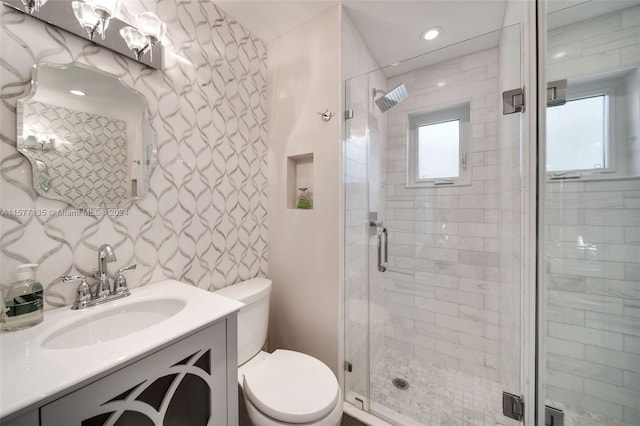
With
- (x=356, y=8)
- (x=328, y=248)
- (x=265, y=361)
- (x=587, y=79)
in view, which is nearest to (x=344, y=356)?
(x=265, y=361)

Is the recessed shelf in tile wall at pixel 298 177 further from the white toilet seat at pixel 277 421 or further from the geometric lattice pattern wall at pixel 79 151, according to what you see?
the white toilet seat at pixel 277 421

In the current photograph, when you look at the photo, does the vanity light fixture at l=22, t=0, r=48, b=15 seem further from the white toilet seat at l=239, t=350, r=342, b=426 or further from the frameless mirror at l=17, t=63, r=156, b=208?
the white toilet seat at l=239, t=350, r=342, b=426

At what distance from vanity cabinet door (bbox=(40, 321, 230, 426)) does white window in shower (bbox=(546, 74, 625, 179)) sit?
1.67 meters

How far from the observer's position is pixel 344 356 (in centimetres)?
150

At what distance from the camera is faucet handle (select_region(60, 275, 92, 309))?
0.90m

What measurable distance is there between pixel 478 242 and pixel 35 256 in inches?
92.8

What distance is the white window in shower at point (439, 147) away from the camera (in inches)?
69.8

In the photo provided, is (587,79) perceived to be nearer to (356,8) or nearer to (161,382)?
(356,8)

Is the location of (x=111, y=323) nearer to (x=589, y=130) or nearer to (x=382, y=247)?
(x=382, y=247)

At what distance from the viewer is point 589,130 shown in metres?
1.19

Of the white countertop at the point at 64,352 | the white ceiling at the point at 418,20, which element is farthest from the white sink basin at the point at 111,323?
the white ceiling at the point at 418,20

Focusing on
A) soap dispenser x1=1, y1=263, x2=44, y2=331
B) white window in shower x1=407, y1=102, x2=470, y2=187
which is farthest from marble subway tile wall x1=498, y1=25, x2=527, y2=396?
soap dispenser x1=1, y1=263, x2=44, y2=331

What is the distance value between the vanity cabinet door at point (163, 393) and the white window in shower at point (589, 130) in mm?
1670

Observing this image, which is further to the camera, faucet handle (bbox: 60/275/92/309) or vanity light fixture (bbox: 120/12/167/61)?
vanity light fixture (bbox: 120/12/167/61)
